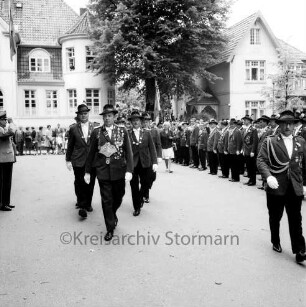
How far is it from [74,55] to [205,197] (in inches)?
1141

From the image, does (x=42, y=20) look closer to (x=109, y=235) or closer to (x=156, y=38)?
(x=156, y=38)

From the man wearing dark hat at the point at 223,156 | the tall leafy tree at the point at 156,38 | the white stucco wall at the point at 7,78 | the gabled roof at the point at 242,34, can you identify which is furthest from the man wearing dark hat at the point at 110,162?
the gabled roof at the point at 242,34

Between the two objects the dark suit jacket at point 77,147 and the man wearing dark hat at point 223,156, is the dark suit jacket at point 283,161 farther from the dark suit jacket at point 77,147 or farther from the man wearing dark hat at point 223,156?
the man wearing dark hat at point 223,156

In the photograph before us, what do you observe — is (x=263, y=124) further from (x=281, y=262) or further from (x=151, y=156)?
(x=281, y=262)

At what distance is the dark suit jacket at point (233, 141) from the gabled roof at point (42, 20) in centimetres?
2774

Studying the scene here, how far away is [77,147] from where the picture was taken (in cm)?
830

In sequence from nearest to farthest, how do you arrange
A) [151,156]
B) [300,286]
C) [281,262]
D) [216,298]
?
[216,298] → [300,286] → [281,262] → [151,156]

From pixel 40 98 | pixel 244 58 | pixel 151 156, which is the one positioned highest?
pixel 244 58

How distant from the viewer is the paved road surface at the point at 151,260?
4.38 metres

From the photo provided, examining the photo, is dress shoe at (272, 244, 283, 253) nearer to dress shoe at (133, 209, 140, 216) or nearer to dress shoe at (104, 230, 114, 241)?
dress shoe at (104, 230, 114, 241)

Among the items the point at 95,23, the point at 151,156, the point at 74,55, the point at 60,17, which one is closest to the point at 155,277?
the point at 151,156

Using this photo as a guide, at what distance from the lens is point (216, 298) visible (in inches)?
170

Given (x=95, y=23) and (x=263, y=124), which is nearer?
(x=263, y=124)

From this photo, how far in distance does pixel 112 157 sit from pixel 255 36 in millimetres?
33553
